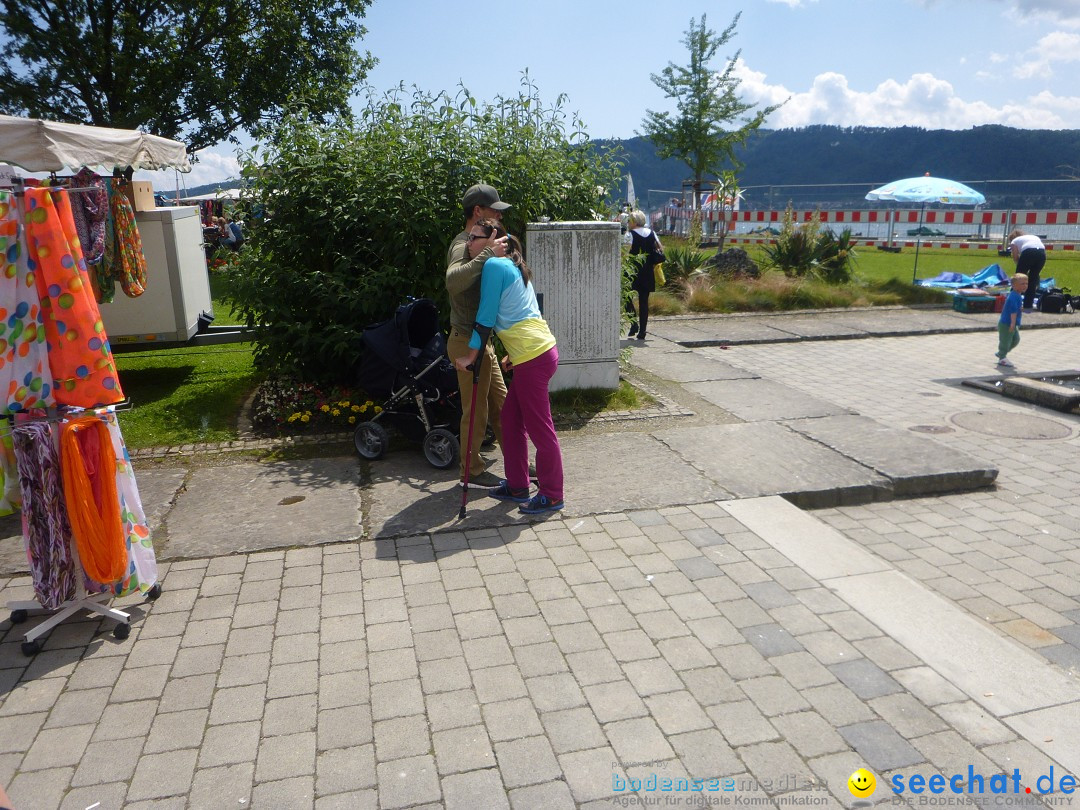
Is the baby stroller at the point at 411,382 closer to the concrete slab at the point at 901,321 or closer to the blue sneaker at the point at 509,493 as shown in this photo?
the blue sneaker at the point at 509,493

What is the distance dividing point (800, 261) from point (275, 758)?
16.0 m

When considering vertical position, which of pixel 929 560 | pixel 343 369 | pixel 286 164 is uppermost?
pixel 286 164

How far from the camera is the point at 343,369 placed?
7836 mm

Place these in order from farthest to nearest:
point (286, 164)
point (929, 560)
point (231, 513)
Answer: point (286, 164) → point (231, 513) → point (929, 560)

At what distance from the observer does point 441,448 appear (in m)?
6.23

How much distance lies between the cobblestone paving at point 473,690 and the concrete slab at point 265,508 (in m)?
0.25

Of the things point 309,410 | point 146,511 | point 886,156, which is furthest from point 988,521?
point 886,156

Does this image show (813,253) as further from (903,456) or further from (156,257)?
(156,257)

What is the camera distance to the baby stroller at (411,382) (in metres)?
6.21

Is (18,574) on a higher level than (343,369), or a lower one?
lower

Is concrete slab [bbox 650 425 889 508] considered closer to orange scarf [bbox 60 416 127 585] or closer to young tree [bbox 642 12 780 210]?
orange scarf [bbox 60 416 127 585]

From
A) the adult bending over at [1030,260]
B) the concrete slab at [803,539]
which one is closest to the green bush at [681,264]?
the adult bending over at [1030,260]

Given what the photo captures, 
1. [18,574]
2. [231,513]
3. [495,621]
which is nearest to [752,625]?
[495,621]

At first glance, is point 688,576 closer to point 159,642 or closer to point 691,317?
point 159,642
